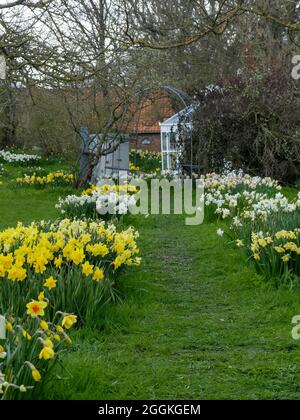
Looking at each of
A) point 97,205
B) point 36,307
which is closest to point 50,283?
point 36,307

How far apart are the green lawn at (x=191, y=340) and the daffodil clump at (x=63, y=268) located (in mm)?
241

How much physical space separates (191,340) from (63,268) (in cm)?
112

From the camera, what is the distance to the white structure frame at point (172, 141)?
14851 millimetres

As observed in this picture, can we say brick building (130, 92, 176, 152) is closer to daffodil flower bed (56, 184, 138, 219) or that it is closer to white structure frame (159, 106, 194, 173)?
white structure frame (159, 106, 194, 173)

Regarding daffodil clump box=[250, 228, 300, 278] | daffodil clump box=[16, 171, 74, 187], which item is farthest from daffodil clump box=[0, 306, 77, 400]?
daffodil clump box=[16, 171, 74, 187]

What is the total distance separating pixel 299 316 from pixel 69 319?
231 centimetres

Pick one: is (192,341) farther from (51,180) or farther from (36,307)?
(51,180)

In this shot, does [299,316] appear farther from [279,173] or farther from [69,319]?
[279,173]

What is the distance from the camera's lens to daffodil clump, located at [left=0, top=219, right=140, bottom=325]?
4176 millimetres

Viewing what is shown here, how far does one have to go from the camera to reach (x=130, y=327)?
14.4 ft

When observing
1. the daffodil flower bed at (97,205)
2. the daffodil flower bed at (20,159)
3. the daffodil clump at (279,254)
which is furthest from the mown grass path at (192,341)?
the daffodil flower bed at (20,159)

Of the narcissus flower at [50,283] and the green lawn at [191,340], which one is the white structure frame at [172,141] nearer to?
the green lawn at [191,340]

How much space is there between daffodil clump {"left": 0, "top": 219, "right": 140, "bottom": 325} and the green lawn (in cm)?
24

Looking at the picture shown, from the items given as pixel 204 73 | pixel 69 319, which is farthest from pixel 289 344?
pixel 204 73
